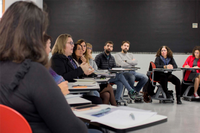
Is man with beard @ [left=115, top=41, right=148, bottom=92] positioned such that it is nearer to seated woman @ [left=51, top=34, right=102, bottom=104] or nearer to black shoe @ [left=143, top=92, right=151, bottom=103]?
black shoe @ [left=143, top=92, right=151, bottom=103]

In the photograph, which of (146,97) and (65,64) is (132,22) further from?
(65,64)

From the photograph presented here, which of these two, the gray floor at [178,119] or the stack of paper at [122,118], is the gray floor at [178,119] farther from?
the stack of paper at [122,118]

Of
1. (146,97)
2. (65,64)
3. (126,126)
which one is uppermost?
(65,64)

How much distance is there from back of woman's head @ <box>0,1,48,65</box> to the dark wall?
249 inches

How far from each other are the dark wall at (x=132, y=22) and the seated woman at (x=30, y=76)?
633 cm

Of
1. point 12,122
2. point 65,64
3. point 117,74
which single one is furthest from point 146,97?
point 12,122

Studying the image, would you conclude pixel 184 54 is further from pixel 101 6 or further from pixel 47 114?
pixel 47 114

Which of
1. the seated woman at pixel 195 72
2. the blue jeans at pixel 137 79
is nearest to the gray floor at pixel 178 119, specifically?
the blue jeans at pixel 137 79

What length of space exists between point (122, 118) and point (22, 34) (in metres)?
0.58

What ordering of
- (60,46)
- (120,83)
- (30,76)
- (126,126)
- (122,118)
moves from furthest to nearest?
(120,83) → (60,46) → (122,118) → (126,126) → (30,76)

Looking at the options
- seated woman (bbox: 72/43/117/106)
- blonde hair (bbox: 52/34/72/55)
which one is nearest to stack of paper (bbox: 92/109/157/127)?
blonde hair (bbox: 52/34/72/55)

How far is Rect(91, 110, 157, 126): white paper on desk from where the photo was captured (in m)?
0.98

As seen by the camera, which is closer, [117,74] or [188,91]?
[117,74]

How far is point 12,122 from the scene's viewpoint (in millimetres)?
786
